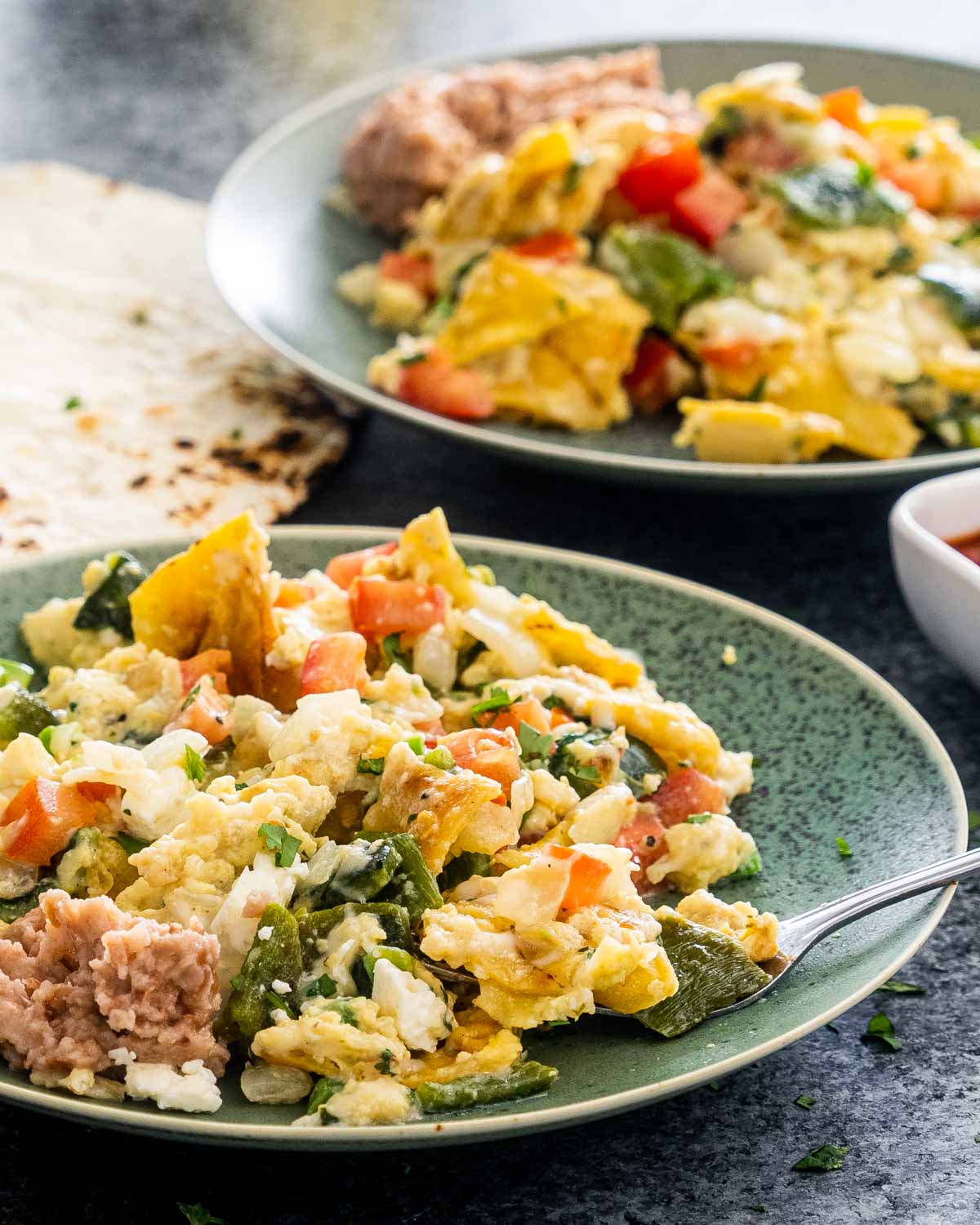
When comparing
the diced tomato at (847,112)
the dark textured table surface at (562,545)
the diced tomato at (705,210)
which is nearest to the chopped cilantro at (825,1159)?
→ the dark textured table surface at (562,545)

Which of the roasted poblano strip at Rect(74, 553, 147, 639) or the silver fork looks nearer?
the silver fork

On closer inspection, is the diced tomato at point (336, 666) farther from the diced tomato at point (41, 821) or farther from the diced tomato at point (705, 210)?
the diced tomato at point (705, 210)

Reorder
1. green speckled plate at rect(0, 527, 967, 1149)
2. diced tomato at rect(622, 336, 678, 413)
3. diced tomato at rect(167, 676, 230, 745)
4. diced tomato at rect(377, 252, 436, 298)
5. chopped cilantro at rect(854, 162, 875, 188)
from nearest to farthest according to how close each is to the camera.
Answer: green speckled plate at rect(0, 527, 967, 1149), diced tomato at rect(167, 676, 230, 745), diced tomato at rect(622, 336, 678, 413), chopped cilantro at rect(854, 162, 875, 188), diced tomato at rect(377, 252, 436, 298)

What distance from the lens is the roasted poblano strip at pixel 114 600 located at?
2807mm

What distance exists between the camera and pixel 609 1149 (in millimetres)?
2246

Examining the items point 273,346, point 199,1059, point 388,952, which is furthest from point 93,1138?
point 273,346

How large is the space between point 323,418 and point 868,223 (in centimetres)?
150

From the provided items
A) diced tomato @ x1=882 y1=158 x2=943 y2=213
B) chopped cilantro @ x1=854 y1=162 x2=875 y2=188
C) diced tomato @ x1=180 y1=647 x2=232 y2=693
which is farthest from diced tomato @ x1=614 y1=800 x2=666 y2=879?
diced tomato @ x1=882 y1=158 x2=943 y2=213

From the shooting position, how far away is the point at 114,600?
281 cm

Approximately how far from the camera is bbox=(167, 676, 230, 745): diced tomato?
7.95ft

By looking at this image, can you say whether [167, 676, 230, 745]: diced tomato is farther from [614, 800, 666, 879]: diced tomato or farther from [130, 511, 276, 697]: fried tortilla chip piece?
[614, 800, 666, 879]: diced tomato

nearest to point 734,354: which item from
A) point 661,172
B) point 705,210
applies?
point 705,210

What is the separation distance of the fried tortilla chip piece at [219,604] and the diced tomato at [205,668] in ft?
0.14

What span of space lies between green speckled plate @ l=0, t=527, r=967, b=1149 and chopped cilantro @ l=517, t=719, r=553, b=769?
347mm
